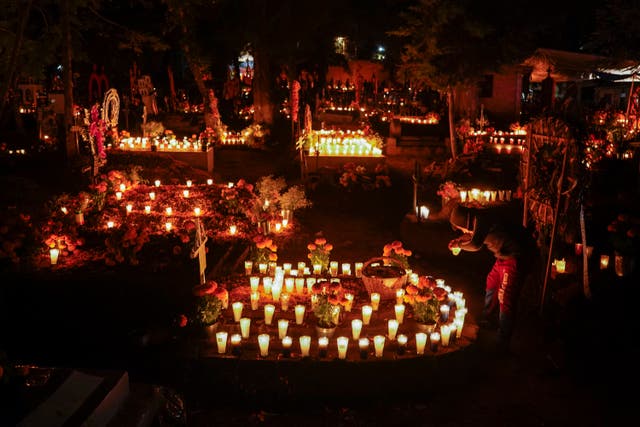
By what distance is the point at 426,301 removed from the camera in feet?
23.6

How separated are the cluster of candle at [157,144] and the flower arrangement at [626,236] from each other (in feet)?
41.6

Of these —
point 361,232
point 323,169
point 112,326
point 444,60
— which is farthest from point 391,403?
point 444,60

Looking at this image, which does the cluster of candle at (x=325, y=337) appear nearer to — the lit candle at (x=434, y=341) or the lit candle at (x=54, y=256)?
the lit candle at (x=434, y=341)

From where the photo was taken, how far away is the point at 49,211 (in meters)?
11.1

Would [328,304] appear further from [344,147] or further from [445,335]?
[344,147]

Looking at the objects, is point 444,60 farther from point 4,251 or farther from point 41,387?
point 41,387

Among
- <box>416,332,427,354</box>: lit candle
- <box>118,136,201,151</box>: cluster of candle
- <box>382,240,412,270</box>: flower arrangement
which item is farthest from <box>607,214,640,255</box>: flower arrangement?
<box>118,136,201,151</box>: cluster of candle

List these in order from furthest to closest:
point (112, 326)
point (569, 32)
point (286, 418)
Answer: point (569, 32), point (112, 326), point (286, 418)

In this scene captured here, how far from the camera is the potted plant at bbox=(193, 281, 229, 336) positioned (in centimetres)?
695

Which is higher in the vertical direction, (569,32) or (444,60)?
(569,32)

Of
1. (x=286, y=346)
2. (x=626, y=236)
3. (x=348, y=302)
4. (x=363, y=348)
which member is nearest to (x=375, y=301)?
(x=348, y=302)

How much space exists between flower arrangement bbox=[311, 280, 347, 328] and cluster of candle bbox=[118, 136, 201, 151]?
12.0 m

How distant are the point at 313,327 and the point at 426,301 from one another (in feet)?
4.65

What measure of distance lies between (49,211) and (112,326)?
416 centimetres
